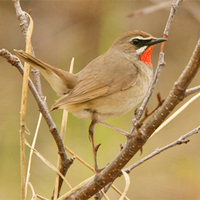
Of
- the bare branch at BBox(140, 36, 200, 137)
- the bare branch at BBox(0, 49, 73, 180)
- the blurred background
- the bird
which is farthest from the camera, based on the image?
the blurred background

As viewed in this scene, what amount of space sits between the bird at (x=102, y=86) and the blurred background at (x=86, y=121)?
2.42 feet

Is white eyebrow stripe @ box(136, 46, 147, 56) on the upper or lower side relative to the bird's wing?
upper

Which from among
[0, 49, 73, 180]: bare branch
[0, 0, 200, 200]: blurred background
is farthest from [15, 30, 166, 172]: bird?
[0, 0, 200, 200]: blurred background

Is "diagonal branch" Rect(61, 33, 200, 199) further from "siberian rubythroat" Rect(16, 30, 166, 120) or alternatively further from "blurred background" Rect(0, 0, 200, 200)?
"blurred background" Rect(0, 0, 200, 200)

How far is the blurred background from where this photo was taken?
404 cm

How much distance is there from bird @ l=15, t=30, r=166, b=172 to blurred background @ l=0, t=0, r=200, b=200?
0.74 metres

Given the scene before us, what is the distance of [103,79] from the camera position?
3.19 m

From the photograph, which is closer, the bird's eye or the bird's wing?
the bird's wing

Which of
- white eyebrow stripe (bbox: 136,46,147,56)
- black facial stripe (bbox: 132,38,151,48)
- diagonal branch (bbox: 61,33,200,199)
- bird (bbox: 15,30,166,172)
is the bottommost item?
diagonal branch (bbox: 61,33,200,199)

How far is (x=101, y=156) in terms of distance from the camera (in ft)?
13.5

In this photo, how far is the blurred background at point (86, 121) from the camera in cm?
404

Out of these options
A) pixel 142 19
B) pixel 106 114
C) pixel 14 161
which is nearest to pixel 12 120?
pixel 14 161

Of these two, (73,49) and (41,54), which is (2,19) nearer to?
(41,54)

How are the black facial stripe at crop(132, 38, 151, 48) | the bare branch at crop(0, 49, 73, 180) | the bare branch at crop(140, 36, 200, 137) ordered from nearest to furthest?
1. the bare branch at crop(140, 36, 200, 137)
2. the bare branch at crop(0, 49, 73, 180)
3. the black facial stripe at crop(132, 38, 151, 48)
